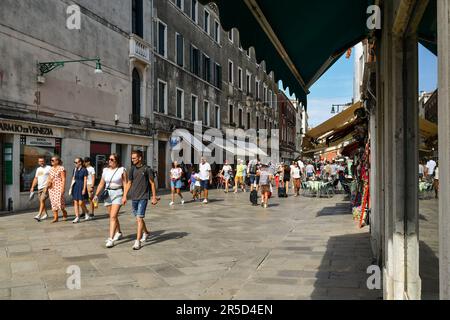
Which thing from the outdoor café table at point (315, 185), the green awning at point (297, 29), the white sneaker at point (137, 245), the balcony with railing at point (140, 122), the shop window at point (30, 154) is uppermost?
the balcony with railing at point (140, 122)

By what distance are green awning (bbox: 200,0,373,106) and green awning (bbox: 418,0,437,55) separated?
1.00 m

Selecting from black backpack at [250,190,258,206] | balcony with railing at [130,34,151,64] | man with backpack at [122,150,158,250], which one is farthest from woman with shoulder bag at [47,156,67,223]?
balcony with railing at [130,34,151,64]

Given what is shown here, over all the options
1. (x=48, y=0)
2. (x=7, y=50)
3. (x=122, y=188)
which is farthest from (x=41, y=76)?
(x=122, y=188)

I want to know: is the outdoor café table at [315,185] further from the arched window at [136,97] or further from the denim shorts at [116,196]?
the denim shorts at [116,196]

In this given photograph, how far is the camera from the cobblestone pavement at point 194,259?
5.07 metres

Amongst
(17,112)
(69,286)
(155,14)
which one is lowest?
(69,286)

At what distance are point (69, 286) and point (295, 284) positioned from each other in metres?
2.70


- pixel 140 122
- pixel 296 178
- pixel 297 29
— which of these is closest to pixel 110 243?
pixel 297 29

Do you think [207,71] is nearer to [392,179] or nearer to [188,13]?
[188,13]

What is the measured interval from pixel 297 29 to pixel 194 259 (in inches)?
153

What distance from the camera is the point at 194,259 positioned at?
6.75 metres

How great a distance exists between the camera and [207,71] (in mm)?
29062

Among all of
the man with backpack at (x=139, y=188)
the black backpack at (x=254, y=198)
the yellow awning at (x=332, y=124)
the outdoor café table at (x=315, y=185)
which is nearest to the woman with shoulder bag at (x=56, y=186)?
the man with backpack at (x=139, y=188)

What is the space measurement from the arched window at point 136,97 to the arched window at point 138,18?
6.30 feet
